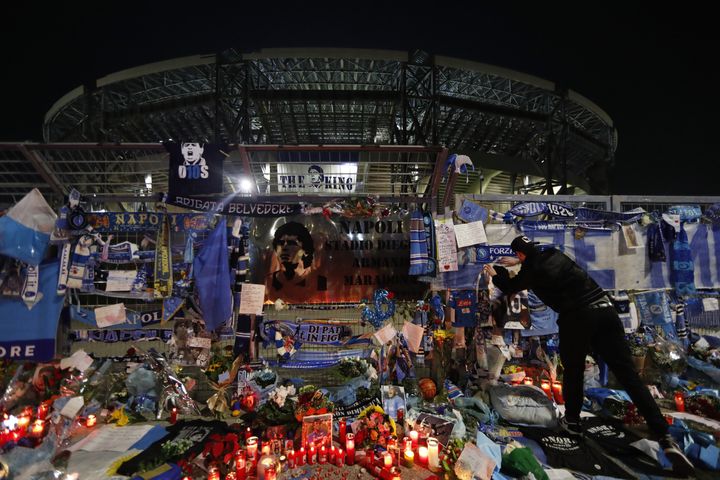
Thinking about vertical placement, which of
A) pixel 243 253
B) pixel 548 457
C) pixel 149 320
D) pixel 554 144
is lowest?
pixel 548 457

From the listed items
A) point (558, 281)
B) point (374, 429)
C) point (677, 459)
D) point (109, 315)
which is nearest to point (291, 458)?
point (374, 429)

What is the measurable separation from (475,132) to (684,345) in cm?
1561

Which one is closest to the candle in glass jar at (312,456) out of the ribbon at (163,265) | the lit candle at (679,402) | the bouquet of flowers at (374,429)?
the bouquet of flowers at (374,429)

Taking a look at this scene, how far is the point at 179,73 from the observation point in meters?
13.2

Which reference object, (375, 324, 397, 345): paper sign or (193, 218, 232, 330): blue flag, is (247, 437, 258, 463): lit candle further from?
(375, 324, 397, 345): paper sign

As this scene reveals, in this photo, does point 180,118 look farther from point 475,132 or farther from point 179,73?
point 475,132

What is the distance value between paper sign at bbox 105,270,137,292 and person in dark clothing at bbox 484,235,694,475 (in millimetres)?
4399

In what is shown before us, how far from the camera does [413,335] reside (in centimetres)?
368

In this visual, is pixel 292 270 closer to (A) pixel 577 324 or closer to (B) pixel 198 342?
(B) pixel 198 342

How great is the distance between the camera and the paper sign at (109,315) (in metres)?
3.59

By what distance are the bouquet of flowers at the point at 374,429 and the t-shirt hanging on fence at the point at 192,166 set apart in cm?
298

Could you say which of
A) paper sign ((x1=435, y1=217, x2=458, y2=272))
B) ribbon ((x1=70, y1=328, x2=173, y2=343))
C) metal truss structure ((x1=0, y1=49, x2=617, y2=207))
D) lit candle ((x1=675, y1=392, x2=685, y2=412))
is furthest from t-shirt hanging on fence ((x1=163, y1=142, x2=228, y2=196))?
metal truss structure ((x1=0, y1=49, x2=617, y2=207))

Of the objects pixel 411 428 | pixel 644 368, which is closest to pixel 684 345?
pixel 644 368

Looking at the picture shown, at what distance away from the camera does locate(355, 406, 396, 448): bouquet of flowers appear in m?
2.84
